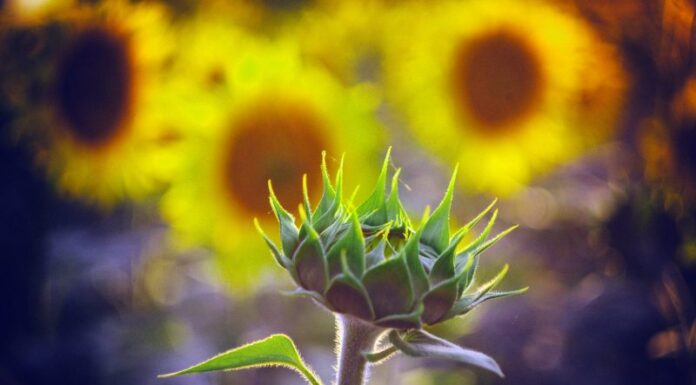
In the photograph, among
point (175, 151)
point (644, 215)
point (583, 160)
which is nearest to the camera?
point (175, 151)

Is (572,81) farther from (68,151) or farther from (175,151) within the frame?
(68,151)

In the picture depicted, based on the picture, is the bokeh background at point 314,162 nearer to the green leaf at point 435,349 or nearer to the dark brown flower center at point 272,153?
the dark brown flower center at point 272,153

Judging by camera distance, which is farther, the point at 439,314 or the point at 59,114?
the point at 59,114

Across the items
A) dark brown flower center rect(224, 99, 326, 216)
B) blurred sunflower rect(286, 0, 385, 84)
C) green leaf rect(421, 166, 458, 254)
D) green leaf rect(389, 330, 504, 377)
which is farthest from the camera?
blurred sunflower rect(286, 0, 385, 84)

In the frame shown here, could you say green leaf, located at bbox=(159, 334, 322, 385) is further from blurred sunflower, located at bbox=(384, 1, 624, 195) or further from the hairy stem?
blurred sunflower, located at bbox=(384, 1, 624, 195)

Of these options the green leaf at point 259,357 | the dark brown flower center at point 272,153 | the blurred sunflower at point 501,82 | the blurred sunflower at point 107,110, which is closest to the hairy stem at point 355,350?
the green leaf at point 259,357

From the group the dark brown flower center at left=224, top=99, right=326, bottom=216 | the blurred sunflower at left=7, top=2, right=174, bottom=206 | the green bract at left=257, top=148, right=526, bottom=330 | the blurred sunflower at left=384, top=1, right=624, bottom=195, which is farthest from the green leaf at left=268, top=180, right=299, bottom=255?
the blurred sunflower at left=384, top=1, right=624, bottom=195

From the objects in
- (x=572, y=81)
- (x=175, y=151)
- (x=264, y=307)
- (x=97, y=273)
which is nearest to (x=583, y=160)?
(x=572, y=81)
